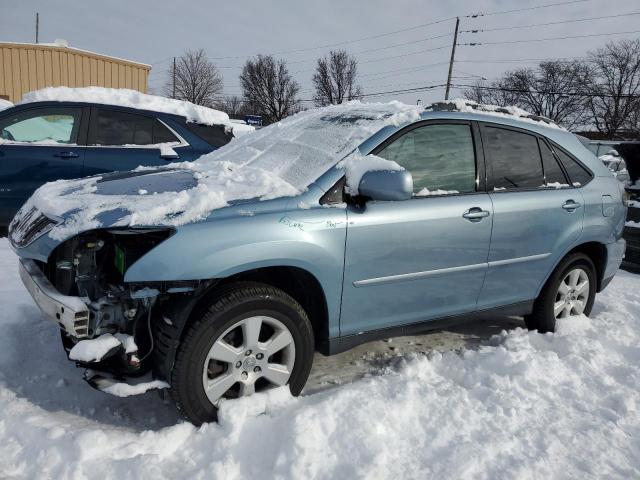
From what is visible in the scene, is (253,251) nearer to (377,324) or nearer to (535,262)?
(377,324)

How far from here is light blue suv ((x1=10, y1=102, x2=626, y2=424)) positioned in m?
2.24

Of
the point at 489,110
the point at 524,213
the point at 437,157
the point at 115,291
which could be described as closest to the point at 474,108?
the point at 489,110

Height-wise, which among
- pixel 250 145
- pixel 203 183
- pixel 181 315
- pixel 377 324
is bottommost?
pixel 377 324

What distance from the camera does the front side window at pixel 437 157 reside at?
116 inches

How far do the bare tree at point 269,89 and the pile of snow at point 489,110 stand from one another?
5611 centimetres

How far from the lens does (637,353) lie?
3.46 m

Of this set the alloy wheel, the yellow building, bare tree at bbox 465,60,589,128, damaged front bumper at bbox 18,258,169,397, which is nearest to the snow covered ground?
the alloy wheel

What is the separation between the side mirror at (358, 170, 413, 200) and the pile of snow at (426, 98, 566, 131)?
0.81 m

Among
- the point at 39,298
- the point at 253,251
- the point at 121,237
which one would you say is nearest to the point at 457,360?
the point at 253,251

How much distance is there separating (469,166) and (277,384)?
183 cm

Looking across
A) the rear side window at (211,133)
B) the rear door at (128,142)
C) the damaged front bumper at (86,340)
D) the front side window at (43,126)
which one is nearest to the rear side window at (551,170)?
the damaged front bumper at (86,340)

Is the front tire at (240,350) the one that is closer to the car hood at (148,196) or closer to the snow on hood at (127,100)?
the car hood at (148,196)

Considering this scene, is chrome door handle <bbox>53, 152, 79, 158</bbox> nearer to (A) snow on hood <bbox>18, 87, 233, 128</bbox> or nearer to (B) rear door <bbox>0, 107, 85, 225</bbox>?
(B) rear door <bbox>0, 107, 85, 225</bbox>

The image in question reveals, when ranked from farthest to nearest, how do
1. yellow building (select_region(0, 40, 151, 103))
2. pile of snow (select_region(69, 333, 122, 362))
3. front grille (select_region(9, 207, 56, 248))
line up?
yellow building (select_region(0, 40, 151, 103)), front grille (select_region(9, 207, 56, 248)), pile of snow (select_region(69, 333, 122, 362))
